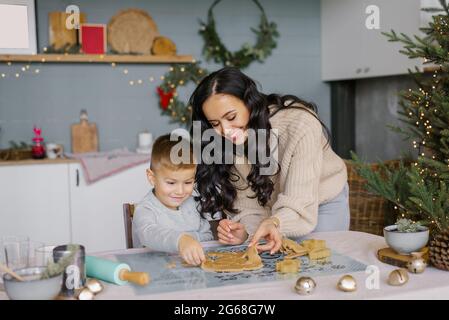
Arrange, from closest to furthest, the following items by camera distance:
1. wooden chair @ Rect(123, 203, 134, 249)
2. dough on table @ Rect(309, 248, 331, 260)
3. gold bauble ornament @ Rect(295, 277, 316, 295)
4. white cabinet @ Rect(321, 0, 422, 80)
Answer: gold bauble ornament @ Rect(295, 277, 316, 295)
dough on table @ Rect(309, 248, 331, 260)
wooden chair @ Rect(123, 203, 134, 249)
white cabinet @ Rect(321, 0, 422, 80)

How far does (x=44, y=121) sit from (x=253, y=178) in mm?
2481

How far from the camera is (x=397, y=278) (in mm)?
1273

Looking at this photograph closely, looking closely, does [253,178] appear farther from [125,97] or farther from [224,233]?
[125,97]

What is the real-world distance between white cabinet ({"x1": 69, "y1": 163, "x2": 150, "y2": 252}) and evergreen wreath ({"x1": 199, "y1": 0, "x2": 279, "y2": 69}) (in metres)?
1.05

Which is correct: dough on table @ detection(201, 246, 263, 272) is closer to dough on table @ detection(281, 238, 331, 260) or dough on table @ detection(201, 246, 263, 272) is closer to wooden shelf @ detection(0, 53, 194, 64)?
dough on table @ detection(281, 238, 331, 260)

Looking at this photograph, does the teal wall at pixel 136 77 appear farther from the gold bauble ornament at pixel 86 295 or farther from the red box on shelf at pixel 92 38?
the gold bauble ornament at pixel 86 295

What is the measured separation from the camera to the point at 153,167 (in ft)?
5.65

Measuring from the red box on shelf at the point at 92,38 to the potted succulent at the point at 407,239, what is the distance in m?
2.97

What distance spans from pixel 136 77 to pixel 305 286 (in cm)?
319

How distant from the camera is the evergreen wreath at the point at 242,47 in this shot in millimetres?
4227

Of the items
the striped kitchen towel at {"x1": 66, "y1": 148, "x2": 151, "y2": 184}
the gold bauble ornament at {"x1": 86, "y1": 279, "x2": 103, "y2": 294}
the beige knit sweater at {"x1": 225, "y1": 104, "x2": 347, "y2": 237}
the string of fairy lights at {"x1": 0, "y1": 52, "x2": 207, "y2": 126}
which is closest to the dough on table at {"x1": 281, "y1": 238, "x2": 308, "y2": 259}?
the beige knit sweater at {"x1": 225, "y1": 104, "x2": 347, "y2": 237}

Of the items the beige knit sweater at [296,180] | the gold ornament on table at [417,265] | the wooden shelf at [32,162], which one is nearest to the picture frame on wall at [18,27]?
the wooden shelf at [32,162]

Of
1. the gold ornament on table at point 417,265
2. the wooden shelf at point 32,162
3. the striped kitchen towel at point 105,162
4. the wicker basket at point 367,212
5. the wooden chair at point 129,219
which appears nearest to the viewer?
the gold ornament on table at point 417,265

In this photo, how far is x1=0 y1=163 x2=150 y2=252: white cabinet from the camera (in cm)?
362
